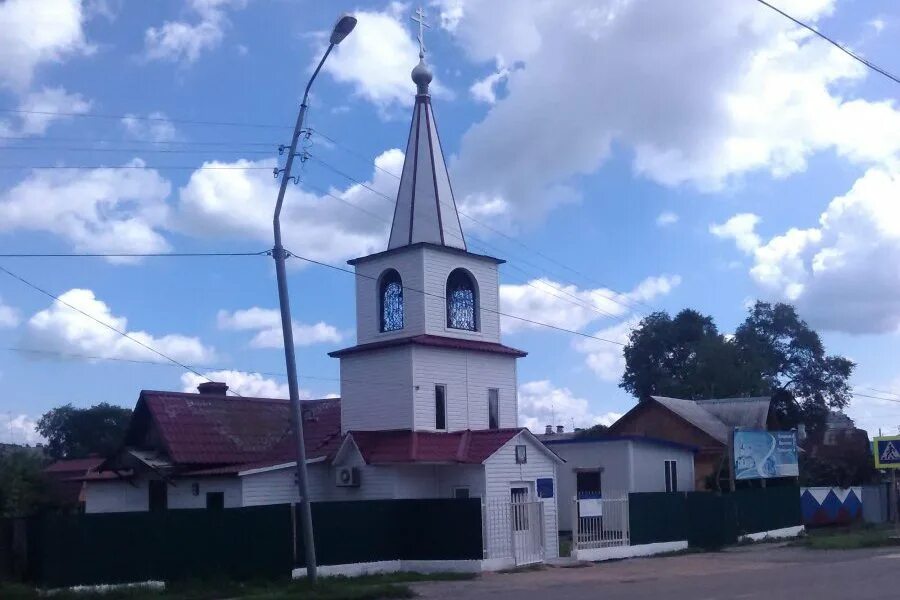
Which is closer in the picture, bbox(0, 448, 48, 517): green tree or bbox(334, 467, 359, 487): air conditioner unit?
bbox(334, 467, 359, 487): air conditioner unit

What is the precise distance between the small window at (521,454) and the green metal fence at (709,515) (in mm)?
3758

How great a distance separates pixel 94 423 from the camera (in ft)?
331

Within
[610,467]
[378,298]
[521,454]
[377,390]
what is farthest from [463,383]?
[610,467]

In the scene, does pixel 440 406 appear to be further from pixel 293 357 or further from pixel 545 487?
pixel 293 357

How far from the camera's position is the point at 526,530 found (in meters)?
28.8

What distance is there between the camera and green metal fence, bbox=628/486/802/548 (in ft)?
107

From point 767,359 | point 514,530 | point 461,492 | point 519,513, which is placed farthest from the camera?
point 767,359

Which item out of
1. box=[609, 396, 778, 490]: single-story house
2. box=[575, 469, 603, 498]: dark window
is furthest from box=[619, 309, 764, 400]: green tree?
box=[575, 469, 603, 498]: dark window

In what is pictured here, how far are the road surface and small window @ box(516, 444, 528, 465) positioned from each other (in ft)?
10.6

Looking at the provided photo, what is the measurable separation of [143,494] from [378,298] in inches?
366

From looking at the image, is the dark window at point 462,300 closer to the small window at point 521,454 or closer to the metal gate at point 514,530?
the small window at point 521,454

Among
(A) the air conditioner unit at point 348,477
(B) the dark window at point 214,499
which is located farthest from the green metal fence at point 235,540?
(B) the dark window at point 214,499

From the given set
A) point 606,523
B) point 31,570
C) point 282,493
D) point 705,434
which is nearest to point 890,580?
point 606,523

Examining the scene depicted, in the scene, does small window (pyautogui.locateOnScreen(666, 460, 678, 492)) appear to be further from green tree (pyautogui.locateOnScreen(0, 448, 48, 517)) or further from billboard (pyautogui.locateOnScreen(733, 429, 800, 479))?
green tree (pyautogui.locateOnScreen(0, 448, 48, 517))
